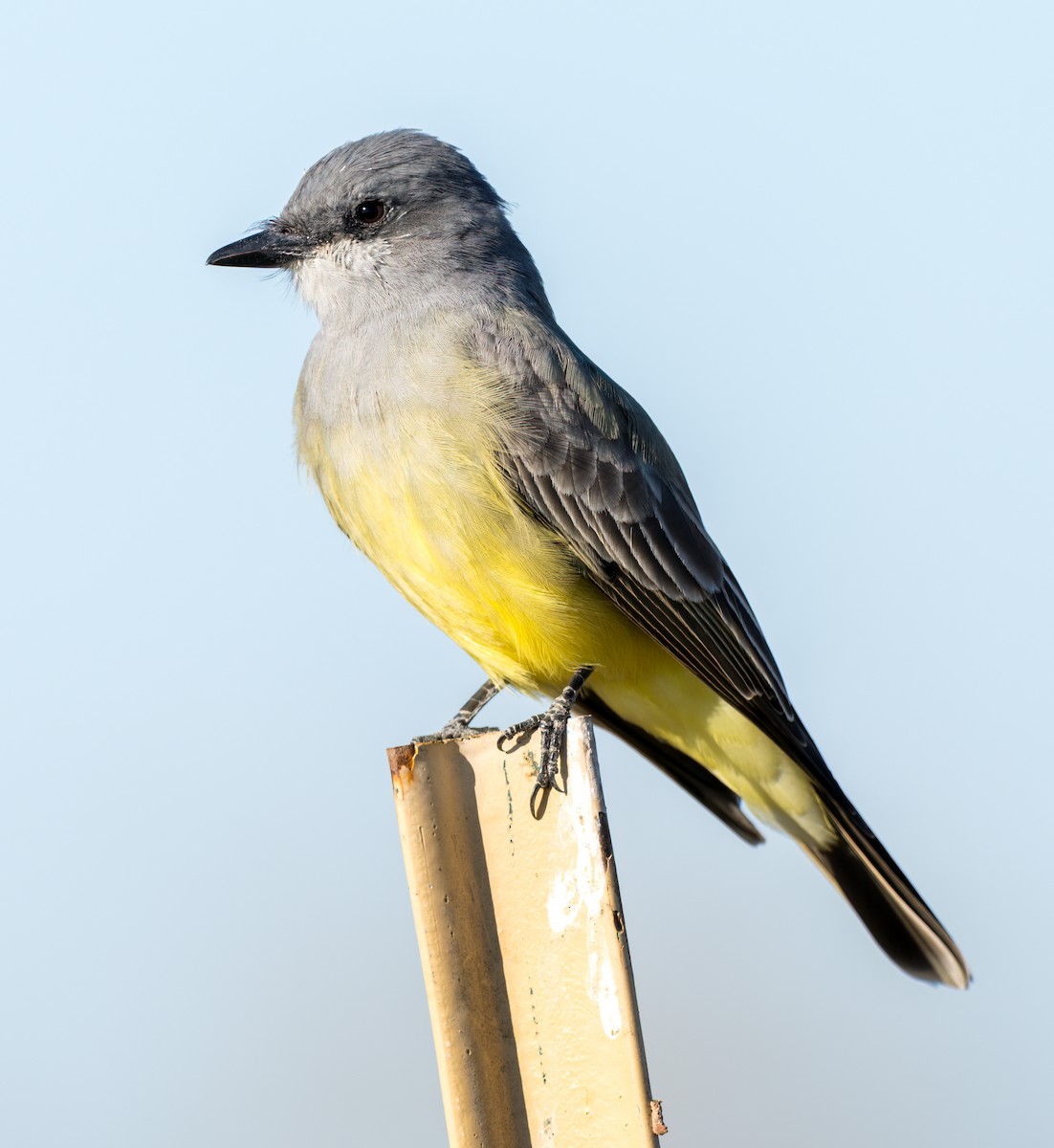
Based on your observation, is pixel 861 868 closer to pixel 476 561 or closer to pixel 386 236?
pixel 476 561

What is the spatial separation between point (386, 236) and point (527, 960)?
10.3 ft

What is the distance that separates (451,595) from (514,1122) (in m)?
1.88

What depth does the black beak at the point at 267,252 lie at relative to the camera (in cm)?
546

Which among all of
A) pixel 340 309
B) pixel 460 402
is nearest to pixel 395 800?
pixel 460 402

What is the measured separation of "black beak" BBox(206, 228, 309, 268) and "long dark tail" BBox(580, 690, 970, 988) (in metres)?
1.96

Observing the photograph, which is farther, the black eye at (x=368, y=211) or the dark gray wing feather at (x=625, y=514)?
the black eye at (x=368, y=211)

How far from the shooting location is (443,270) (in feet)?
17.5

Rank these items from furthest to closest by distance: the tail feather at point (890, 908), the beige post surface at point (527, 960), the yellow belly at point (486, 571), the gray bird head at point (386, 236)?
the gray bird head at point (386, 236), the tail feather at point (890, 908), the yellow belly at point (486, 571), the beige post surface at point (527, 960)

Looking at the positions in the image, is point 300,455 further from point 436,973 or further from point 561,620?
point 436,973

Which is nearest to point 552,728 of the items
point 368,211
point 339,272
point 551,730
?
point 551,730

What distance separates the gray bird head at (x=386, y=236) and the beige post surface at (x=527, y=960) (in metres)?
2.43

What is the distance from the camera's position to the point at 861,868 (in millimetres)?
5434

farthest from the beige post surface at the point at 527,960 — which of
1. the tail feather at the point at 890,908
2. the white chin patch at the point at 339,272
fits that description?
the white chin patch at the point at 339,272

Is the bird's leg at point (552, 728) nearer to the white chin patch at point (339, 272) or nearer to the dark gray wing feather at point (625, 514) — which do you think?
the dark gray wing feather at point (625, 514)
